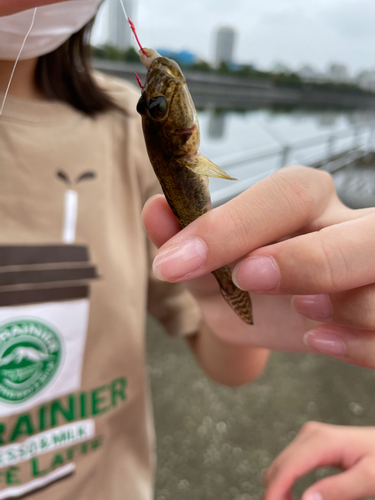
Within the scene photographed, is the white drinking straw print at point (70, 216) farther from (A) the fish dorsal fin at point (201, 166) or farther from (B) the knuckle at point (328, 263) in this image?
(B) the knuckle at point (328, 263)

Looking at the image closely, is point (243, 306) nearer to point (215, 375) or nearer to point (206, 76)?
point (215, 375)

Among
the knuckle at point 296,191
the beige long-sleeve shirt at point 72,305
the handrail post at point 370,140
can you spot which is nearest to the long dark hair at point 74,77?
the beige long-sleeve shirt at point 72,305

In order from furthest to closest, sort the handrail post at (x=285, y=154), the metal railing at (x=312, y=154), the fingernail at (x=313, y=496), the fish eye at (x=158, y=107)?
the handrail post at (x=285, y=154), the metal railing at (x=312, y=154), the fingernail at (x=313, y=496), the fish eye at (x=158, y=107)

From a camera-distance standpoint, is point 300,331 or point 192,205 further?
point 300,331

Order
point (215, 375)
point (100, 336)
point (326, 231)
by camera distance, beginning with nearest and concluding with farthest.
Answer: point (326, 231) < point (100, 336) < point (215, 375)

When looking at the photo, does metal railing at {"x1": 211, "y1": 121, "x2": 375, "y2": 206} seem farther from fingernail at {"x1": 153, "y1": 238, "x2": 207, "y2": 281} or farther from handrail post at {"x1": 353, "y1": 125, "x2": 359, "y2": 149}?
fingernail at {"x1": 153, "y1": 238, "x2": 207, "y2": 281}

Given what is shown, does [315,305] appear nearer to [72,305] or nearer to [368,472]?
[368,472]

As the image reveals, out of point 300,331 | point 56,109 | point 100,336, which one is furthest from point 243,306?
point 56,109
